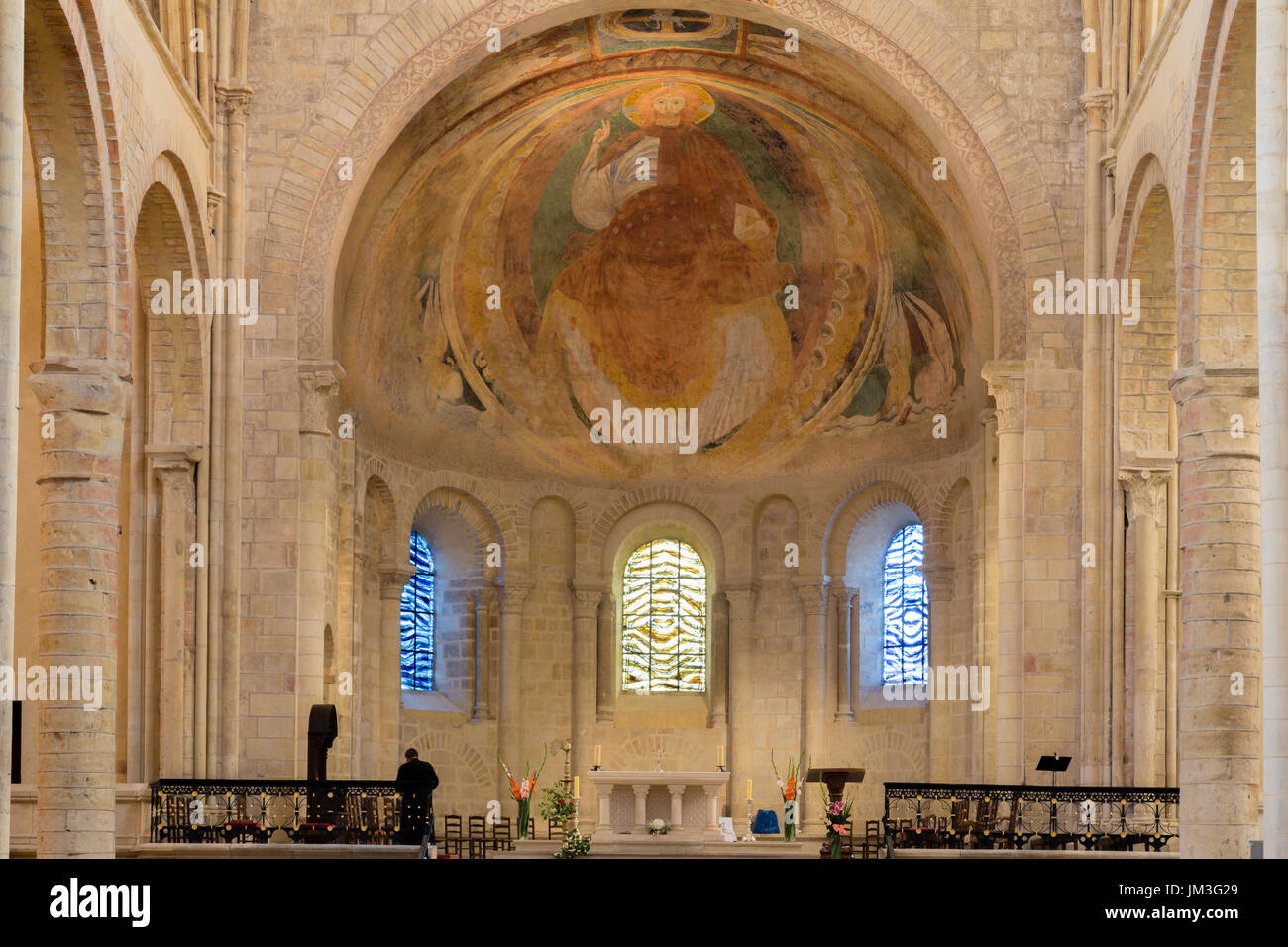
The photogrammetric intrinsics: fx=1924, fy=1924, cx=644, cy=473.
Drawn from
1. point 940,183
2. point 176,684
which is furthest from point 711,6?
point 176,684

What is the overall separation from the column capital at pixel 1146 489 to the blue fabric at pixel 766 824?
811cm

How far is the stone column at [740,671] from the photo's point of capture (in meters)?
28.9

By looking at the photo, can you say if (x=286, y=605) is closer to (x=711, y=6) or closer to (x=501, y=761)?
(x=501, y=761)

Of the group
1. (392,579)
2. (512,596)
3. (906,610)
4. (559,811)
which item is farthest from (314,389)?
(906,610)

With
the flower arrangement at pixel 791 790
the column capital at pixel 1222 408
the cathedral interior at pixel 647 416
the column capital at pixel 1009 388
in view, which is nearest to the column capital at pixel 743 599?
the cathedral interior at pixel 647 416

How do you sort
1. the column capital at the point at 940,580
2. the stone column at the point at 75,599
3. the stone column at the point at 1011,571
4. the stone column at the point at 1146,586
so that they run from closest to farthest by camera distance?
the stone column at the point at 75,599 < the stone column at the point at 1146,586 < the stone column at the point at 1011,571 < the column capital at the point at 940,580

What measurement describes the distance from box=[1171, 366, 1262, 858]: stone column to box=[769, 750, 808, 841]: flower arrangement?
908 cm

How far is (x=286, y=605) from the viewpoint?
2200 centimetres

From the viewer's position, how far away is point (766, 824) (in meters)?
26.9

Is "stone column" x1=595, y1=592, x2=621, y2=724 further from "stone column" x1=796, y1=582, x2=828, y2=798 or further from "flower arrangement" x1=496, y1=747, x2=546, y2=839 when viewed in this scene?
"stone column" x1=796, y1=582, x2=828, y2=798

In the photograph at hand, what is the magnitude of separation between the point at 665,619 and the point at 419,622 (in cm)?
390

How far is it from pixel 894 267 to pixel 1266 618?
1420cm

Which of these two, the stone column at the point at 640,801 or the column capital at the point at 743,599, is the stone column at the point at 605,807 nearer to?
the stone column at the point at 640,801

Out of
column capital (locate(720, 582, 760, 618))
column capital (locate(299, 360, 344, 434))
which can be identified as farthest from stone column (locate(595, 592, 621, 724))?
column capital (locate(299, 360, 344, 434))
